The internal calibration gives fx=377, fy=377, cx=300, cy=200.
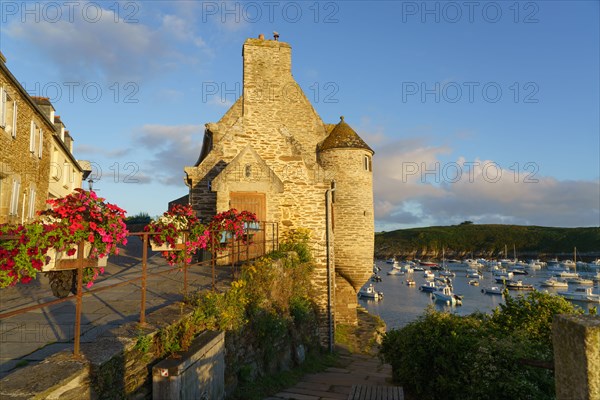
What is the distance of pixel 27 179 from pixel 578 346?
765 inches

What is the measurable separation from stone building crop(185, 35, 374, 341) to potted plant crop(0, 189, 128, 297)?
891 centimetres

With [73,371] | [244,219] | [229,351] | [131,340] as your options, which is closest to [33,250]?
[73,371]

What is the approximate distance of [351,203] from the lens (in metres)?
17.3

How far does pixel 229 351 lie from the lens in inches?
261

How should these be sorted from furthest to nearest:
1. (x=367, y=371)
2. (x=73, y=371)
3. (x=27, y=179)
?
(x=27, y=179) < (x=367, y=371) < (x=73, y=371)

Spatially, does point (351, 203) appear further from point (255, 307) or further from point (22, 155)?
point (22, 155)

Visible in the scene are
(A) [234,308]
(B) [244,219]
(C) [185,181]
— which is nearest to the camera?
(A) [234,308]

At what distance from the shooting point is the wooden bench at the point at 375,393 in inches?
257

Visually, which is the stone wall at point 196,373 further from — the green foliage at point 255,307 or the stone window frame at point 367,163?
the stone window frame at point 367,163

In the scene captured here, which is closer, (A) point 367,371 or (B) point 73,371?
(B) point 73,371

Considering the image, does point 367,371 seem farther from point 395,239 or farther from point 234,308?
point 395,239

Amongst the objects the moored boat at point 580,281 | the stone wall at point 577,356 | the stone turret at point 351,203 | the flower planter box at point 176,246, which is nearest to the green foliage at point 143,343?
the flower planter box at point 176,246

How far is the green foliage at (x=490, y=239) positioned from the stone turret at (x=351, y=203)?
357 feet

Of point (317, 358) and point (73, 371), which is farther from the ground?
point (73, 371)
